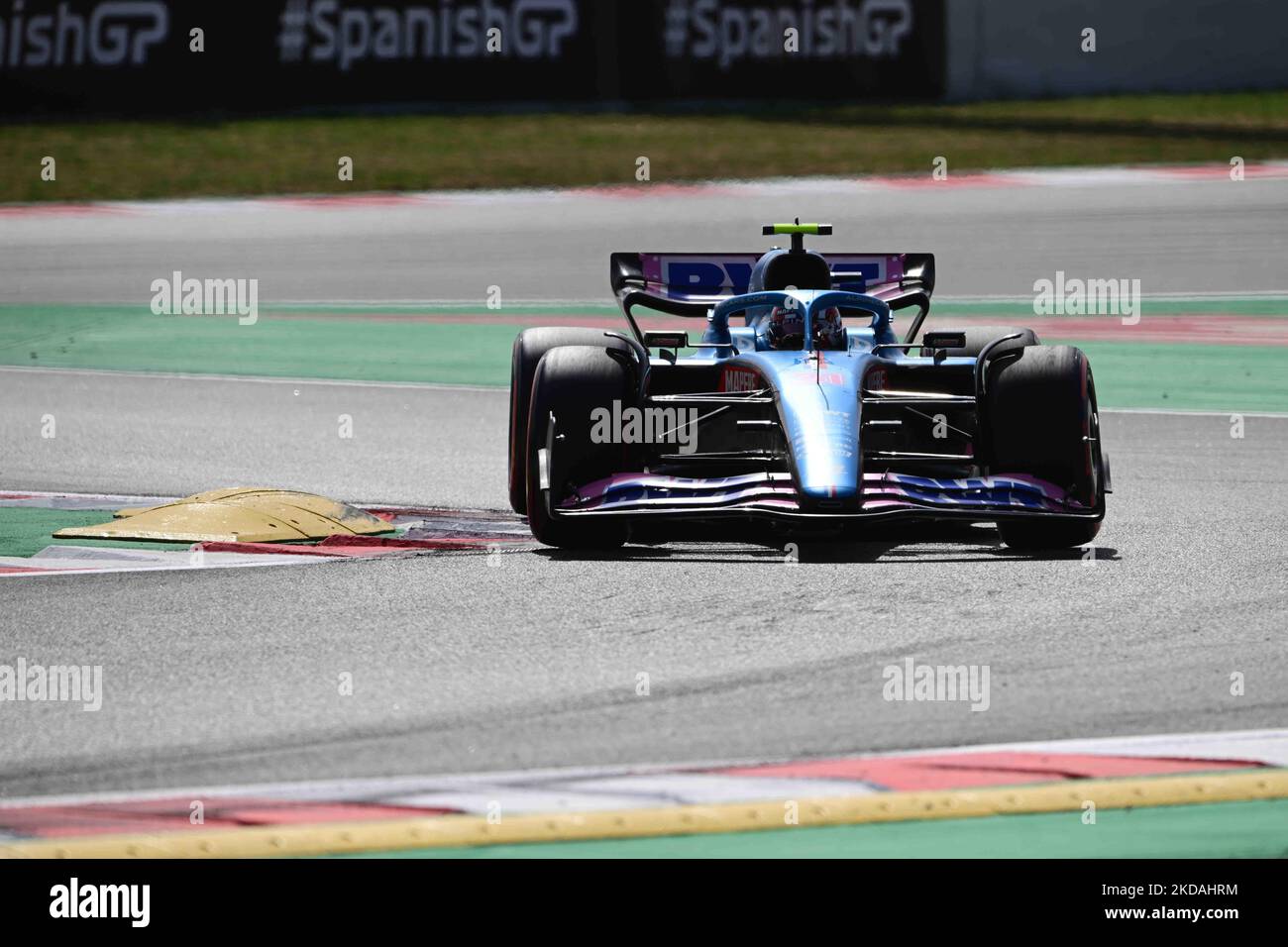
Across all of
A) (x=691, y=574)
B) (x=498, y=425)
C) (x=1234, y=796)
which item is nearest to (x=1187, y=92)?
(x=498, y=425)

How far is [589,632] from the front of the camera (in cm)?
653

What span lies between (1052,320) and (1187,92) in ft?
39.7

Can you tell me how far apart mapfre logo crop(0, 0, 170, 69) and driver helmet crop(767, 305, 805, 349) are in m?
15.7

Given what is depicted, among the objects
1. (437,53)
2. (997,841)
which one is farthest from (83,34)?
(997,841)

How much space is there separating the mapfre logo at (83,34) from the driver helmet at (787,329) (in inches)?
617

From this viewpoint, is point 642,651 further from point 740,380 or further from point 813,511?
point 740,380

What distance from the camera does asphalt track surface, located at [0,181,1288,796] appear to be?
544cm

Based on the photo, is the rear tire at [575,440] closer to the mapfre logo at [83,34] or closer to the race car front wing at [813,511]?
the race car front wing at [813,511]

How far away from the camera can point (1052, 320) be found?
1488 centimetres

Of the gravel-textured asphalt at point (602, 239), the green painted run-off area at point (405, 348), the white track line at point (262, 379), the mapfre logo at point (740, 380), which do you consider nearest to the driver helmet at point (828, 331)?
the mapfre logo at point (740, 380)

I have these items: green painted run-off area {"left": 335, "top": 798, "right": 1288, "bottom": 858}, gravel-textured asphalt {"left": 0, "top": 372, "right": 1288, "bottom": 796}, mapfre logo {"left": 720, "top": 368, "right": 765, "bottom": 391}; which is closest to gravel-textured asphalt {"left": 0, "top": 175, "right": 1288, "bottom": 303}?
mapfre logo {"left": 720, "top": 368, "right": 765, "bottom": 391}

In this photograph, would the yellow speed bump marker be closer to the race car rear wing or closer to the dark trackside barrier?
the race car rear wing
